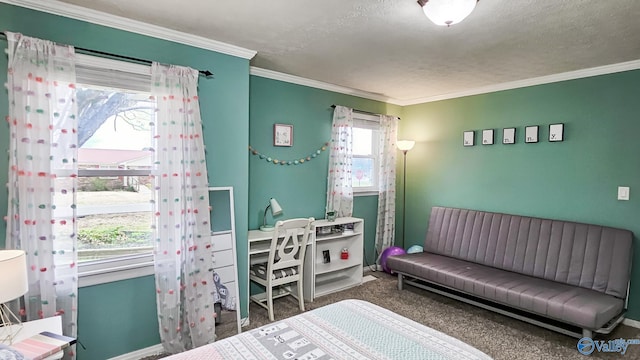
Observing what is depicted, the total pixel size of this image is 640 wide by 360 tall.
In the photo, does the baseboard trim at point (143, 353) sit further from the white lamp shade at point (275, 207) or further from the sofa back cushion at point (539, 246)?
the sofa back cushion at point (539, 246)

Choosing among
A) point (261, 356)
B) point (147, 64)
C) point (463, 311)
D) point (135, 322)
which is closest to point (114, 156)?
point (147, 64)

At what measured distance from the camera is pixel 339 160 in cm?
412

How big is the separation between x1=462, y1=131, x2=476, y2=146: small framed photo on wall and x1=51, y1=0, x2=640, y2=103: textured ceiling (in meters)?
0.80

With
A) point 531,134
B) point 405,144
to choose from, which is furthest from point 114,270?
point 531,134

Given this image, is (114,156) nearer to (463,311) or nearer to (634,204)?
(463,311)

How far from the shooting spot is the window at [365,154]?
14.7 ft

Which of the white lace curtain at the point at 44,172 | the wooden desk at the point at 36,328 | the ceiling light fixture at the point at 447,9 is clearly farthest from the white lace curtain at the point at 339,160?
the wooden desk at the point at 36,328

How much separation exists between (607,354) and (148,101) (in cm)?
399

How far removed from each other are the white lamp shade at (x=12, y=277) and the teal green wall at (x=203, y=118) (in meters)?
0.66

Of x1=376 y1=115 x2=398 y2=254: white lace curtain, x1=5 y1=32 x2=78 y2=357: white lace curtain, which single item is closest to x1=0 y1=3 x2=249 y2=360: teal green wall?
x1=5 y1=32 x2=78 y2=357: white lace curtain

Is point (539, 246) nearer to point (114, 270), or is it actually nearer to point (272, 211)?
point (272, 211)

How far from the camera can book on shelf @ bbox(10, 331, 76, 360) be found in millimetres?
1479

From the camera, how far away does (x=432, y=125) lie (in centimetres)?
459

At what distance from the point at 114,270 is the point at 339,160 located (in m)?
2.60
